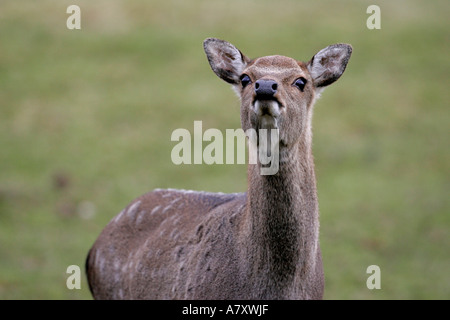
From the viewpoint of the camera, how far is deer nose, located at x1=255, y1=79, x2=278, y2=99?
21.5 ft

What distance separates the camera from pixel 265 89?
259 inches

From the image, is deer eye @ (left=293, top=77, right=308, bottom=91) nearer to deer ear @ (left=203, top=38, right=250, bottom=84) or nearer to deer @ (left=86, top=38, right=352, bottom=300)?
deer @ (left=86, top=38, right=352, bottom=300)

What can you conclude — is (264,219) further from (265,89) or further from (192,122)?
(192,122)

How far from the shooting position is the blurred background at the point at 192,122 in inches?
587

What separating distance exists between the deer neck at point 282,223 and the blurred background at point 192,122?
596cm

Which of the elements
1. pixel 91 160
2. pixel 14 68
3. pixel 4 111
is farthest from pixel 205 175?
pixel 14 68

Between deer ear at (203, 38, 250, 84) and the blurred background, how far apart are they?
596 centimetres

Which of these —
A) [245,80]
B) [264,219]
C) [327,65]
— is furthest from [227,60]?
[264,219]

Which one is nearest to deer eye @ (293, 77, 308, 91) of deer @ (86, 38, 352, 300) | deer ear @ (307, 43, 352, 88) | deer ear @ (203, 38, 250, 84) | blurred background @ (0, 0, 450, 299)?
deer @ (86, 38, 352, 300)

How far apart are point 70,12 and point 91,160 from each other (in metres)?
8.90

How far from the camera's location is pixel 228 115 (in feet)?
69.7

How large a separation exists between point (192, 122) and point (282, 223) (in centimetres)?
1411
